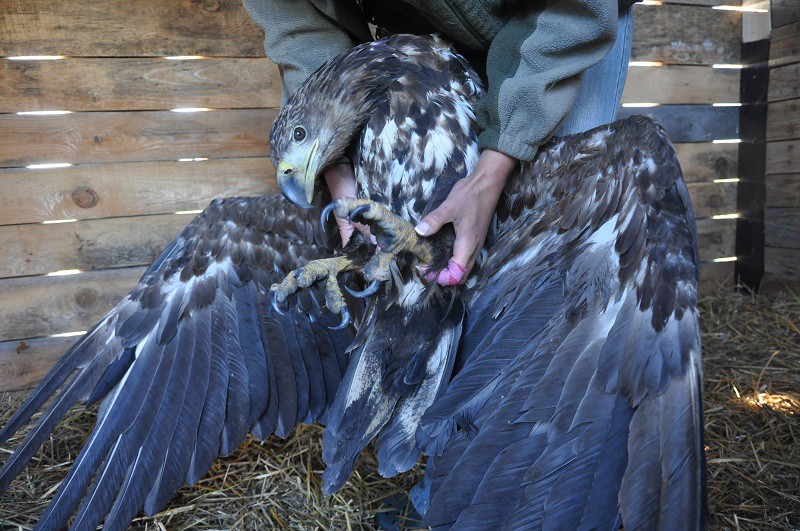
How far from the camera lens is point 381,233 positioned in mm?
1591

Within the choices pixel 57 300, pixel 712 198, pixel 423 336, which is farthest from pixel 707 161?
pixel 57 300

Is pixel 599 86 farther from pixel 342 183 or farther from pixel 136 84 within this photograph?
pixel 136 84

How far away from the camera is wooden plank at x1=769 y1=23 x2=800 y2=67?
361 centimetres

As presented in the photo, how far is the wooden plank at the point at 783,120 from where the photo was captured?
3648 millimetres

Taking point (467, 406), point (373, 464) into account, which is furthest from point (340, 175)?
point (373, 464)

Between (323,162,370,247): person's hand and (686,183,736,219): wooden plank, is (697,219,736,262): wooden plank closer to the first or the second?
(686,183,736,219): wooden plank

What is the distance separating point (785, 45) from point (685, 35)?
552mm

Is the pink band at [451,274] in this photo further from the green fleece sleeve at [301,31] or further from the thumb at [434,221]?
the green fleece sleeve at [301,31]

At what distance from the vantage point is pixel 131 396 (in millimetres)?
1944

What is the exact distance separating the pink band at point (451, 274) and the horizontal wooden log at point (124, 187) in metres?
1.78

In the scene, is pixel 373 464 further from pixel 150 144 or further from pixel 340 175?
pixel 150 144

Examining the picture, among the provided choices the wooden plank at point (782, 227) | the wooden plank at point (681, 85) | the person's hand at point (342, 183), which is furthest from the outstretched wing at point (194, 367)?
the wooden plank at point (782, 227)

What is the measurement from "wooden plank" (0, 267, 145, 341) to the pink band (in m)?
1.99

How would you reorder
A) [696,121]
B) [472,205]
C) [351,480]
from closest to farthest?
[472,205] < [351,480] < [696,121]
